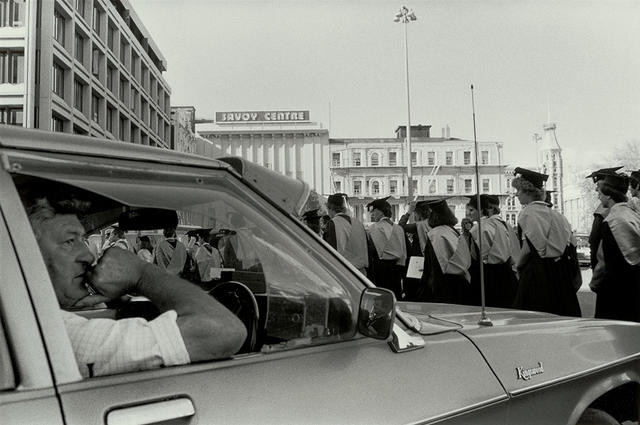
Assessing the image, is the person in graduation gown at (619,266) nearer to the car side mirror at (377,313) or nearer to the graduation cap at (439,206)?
the graduation cap at (439,206)

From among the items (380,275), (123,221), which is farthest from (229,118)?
(123,221)

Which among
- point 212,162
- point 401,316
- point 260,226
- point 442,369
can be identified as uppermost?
point 212,162

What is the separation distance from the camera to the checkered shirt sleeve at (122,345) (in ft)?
4.47

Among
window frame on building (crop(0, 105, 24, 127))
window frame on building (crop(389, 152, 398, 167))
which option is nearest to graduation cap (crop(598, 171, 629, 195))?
window frame on building (crop(0, 105, 24, 127))

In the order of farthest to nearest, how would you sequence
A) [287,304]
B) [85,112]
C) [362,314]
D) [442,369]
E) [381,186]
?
[381,186] < [85,112] < [287,304] < [442,369] < [362,314]

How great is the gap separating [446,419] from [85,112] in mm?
36893

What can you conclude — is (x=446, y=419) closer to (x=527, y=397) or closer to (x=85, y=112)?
(x=527, y=397)

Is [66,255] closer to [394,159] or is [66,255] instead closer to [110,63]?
[110,63]

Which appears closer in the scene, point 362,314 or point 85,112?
point 362,314

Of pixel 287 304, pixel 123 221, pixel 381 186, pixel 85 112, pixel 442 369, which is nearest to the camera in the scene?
pixel 442 369

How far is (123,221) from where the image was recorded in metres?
2.11

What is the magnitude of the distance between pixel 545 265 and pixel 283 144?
7555cm

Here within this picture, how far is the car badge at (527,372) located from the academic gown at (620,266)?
3.61 meters

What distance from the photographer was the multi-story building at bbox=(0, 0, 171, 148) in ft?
96.8
